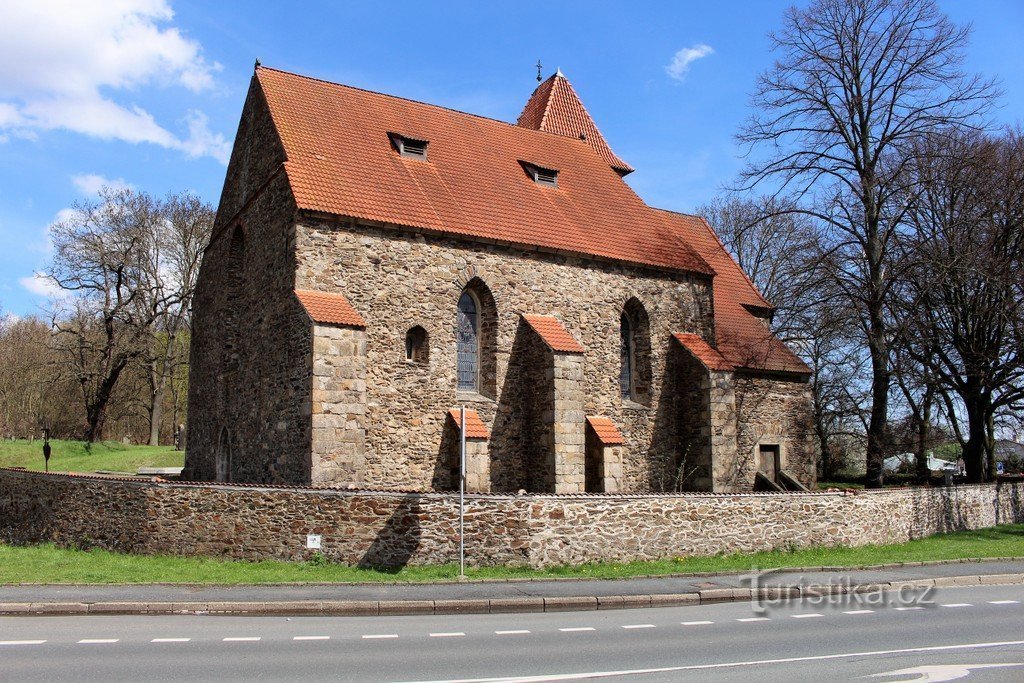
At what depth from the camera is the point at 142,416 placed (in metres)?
49.5

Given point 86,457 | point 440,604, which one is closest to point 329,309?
point 440,604

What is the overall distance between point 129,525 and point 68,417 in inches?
1478

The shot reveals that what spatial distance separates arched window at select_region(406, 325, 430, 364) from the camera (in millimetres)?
19859

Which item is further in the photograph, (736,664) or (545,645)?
(545,645)

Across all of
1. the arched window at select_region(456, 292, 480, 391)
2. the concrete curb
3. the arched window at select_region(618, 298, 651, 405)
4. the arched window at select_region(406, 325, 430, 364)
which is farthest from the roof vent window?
the concrete curb

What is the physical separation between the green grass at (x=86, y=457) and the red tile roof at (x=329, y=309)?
1725 cm

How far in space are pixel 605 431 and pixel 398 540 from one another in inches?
347

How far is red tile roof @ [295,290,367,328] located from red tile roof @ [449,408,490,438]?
3271 mm

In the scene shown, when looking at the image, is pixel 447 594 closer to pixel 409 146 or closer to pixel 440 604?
pixel 440 604

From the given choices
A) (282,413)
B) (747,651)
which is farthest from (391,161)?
(747,651)

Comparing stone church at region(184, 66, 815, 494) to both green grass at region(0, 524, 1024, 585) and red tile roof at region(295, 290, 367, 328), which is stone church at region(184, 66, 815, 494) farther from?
green grass at region(0, 524, 1024, 585)

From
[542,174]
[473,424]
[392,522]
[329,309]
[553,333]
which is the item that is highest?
[542,174]

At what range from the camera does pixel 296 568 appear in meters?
13.4

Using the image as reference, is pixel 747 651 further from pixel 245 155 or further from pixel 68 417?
pixel 68 417
